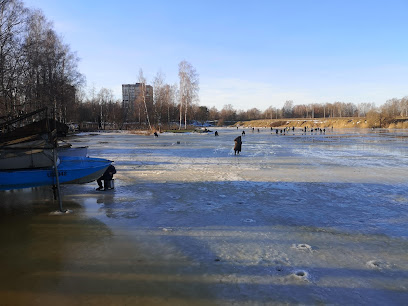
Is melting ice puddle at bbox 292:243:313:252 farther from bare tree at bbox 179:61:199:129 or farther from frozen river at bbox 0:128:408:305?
bare tree at bbox 179:61:199:129

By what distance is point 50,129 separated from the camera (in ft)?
22.7

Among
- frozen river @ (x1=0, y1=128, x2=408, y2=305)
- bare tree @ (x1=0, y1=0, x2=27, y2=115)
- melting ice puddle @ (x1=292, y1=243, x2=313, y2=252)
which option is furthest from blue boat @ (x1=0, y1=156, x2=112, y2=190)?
bare tree @ (x1=0, y1=0, x2=27, y2=115)

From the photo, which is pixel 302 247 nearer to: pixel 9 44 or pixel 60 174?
pixel 60 174

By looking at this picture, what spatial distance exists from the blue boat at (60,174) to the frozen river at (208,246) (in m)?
0.52

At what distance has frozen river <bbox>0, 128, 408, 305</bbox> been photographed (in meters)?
3.12

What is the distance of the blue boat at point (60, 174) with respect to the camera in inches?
254

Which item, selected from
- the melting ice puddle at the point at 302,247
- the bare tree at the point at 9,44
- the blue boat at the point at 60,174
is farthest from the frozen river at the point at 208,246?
the bare tree at the point at 9,44

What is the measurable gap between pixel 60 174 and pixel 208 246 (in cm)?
454

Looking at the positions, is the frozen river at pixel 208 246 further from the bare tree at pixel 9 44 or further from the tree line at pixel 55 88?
the bare tree at pixel 9 44

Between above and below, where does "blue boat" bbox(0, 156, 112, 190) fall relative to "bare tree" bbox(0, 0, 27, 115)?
below

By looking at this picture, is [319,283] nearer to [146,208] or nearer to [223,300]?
[223,300]

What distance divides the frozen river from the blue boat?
52cm

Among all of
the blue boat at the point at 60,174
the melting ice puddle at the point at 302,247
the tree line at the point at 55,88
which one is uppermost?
the tree line at the point at 55,88

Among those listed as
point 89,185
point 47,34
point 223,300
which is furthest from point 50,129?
point 47,34
